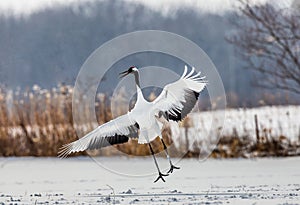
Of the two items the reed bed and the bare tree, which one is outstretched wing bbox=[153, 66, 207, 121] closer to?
the reed bed

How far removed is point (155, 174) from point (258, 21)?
4.70 meters

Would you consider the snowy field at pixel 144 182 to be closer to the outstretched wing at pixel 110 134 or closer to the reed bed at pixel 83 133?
the reed bed at pixel 83 133

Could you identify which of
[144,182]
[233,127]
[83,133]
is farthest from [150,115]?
[233,127]

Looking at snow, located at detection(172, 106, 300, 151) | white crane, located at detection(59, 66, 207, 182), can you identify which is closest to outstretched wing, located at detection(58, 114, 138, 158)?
white crane, located at detection(59, 66, 207, 182)

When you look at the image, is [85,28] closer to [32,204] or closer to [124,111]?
[124,111]

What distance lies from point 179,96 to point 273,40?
691 cm

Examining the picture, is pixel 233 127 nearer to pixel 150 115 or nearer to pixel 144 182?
pixel 144 182

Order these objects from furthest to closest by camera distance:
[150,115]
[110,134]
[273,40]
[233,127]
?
[273,40] → [233,127] → [110,134] → [150,115]

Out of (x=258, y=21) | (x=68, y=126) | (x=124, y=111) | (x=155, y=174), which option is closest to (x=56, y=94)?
(x=68, y=126)

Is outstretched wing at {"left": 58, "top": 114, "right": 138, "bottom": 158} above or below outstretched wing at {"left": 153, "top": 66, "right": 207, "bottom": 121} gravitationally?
below

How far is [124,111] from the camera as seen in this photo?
970cm

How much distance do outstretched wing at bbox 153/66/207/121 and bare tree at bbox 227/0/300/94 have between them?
21.9 ft

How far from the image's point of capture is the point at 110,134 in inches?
206

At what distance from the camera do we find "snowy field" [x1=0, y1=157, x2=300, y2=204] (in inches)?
207
